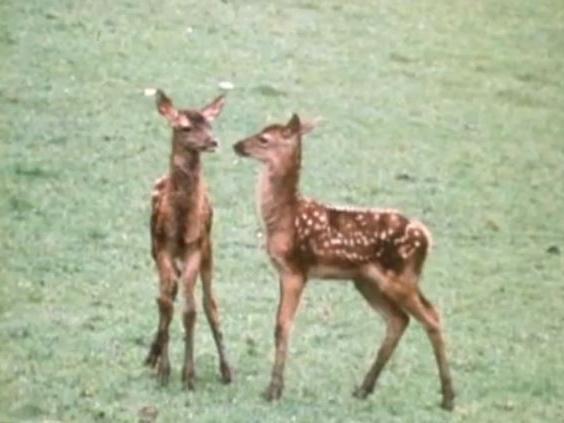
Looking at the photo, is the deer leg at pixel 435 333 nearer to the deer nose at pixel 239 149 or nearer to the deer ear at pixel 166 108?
the deer nose at pixel 239 149

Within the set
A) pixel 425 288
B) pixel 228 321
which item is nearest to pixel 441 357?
pixel 228 321

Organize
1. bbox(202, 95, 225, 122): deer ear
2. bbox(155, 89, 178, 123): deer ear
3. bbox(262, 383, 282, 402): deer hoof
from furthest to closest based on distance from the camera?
bbox(202, 95, 225, 122): deer ear < bbox(155, 89, 178, 123): deer ear < bbox(262, 383, 282, 402): deer hoof

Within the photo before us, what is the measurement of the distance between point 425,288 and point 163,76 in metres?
5.64

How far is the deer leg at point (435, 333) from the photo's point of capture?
10.9 meters

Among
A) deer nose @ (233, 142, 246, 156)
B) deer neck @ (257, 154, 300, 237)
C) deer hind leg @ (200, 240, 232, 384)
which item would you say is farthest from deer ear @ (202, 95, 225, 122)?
deer hind leg @ (200, 240, 232, 384)

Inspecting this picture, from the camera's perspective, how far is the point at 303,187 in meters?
16.1

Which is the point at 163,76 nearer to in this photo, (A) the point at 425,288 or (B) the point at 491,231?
(B) the point at 491,231

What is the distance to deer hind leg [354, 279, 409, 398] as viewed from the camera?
11047 millimetres

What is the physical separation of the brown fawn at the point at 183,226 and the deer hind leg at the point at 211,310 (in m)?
0.16

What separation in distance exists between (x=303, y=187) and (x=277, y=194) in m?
5.04

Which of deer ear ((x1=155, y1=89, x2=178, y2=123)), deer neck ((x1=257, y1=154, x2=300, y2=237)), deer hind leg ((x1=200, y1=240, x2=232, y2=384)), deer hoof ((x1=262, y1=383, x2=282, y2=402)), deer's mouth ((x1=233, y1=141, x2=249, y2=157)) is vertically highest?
deer ear ((x1=155, y1=89, x2=178, y2=123))

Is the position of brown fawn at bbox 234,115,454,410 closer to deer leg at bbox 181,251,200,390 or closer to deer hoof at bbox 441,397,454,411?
deer hoof at bbox 441,397,454,411

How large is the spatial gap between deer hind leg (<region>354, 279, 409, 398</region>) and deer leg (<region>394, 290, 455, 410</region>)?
12cm

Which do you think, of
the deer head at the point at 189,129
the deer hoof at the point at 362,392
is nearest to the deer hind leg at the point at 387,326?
the deer hoof at the point at 362,392
